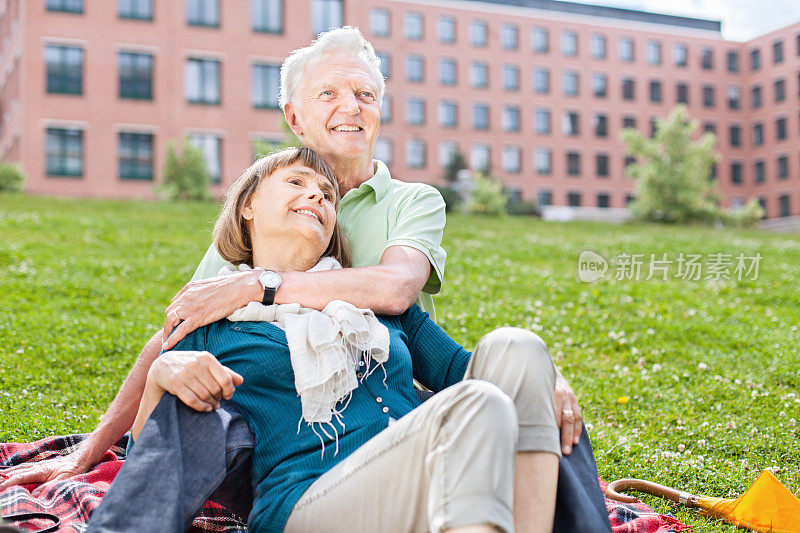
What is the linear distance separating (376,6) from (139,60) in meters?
23.4

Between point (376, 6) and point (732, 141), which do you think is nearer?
point (376, 6)

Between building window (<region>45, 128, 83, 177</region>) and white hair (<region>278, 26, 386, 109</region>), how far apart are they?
115 feet

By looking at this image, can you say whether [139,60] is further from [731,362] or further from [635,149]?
[731,362]

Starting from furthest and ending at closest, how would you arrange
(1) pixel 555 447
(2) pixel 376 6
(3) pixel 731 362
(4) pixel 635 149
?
1. (2) pixel 376 6
2. (4) pixel 635 149
3. (3) pixel 731 362
4. (1) pixel 555 447

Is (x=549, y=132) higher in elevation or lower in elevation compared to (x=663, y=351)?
higher

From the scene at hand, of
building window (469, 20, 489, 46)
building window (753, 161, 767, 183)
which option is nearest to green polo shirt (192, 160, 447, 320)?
building window (469, 20, 489, 46)

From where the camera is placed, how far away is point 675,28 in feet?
216

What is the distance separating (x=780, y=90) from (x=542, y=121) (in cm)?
2094

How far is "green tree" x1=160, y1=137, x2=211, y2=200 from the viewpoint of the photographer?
28062mm

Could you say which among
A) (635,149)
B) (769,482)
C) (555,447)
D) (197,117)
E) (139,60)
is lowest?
(769,482)

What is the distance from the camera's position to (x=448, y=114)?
188ft

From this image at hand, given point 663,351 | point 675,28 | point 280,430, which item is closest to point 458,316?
point 663,351

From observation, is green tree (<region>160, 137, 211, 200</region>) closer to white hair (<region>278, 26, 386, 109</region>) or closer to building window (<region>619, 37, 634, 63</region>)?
white hair (<region>278, 26, 386, 109</region>)

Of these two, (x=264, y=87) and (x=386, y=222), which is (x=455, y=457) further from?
(x=264, y=87)
